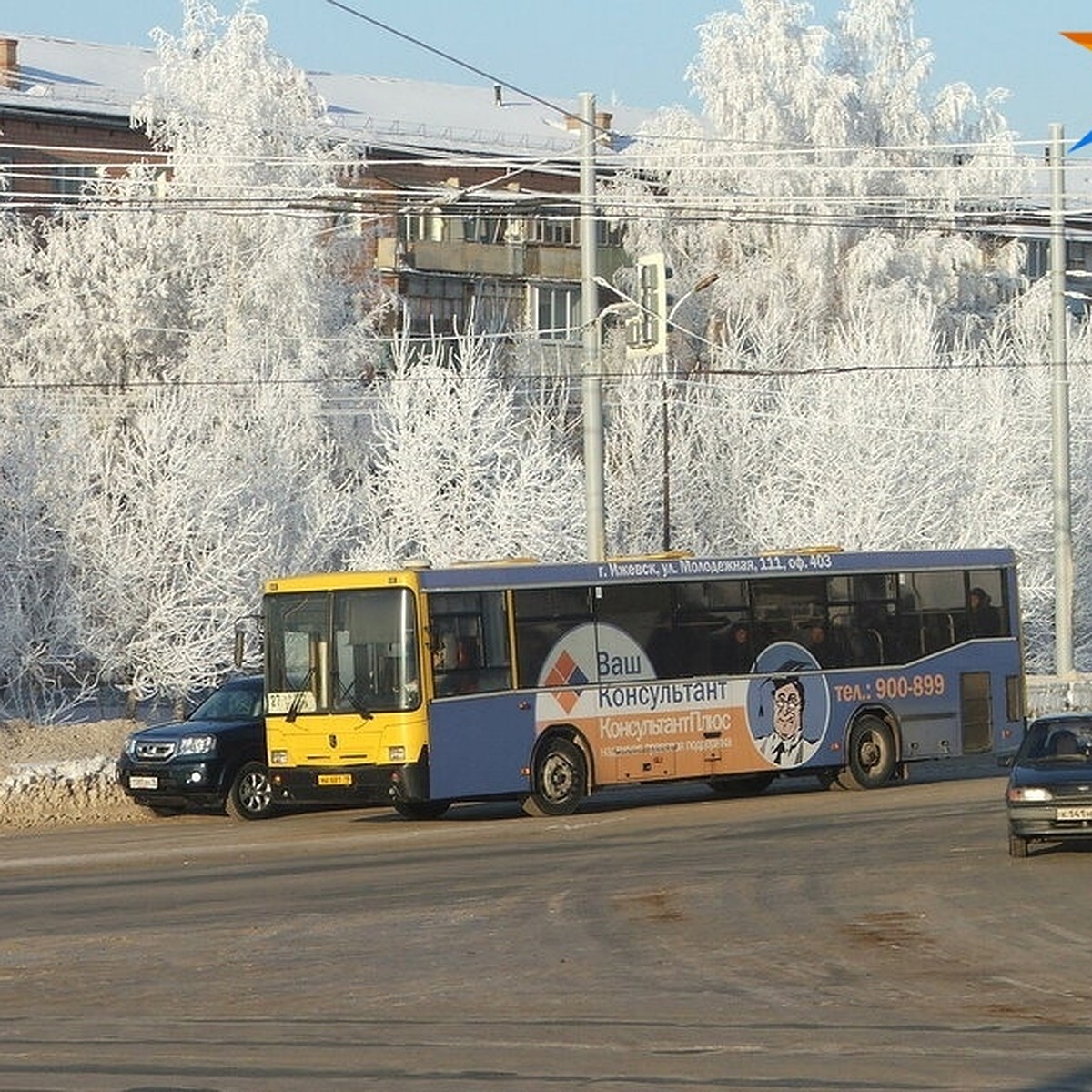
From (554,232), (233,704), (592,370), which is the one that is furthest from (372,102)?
(233,704)

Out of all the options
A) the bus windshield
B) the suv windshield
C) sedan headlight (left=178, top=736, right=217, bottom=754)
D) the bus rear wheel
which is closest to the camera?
the bus windshield

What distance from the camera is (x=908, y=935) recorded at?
641 inches

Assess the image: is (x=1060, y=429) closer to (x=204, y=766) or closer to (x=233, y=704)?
(x=233, y=704)

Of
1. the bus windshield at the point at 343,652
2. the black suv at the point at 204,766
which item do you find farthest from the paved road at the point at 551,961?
the black suv at the point at 204,766

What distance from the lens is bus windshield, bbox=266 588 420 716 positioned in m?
26.9

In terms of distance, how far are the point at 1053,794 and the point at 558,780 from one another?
8.44 m

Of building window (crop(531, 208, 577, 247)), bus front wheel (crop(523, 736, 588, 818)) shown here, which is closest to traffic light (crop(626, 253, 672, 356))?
bus front wheel (crop(523, 736, 588, 818))

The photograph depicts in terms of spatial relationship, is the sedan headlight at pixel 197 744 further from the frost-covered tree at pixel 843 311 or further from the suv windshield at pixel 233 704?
the frost-covered tree at pixel 843 311

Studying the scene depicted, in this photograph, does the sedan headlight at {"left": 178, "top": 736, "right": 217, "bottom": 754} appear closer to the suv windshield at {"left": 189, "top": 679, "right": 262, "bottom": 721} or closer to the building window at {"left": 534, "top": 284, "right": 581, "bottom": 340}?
the suv windshield at {"left": 189, "top": 679, "right": 262, "bottom": 721}

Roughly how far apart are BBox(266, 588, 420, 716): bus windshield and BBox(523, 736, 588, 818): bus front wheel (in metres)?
2.13

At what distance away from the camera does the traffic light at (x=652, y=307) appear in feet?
106

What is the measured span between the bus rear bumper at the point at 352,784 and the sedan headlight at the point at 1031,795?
7752mm

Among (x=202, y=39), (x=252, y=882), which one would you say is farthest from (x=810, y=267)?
(x=252, y=882)

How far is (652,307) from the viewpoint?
32719 millimetres
